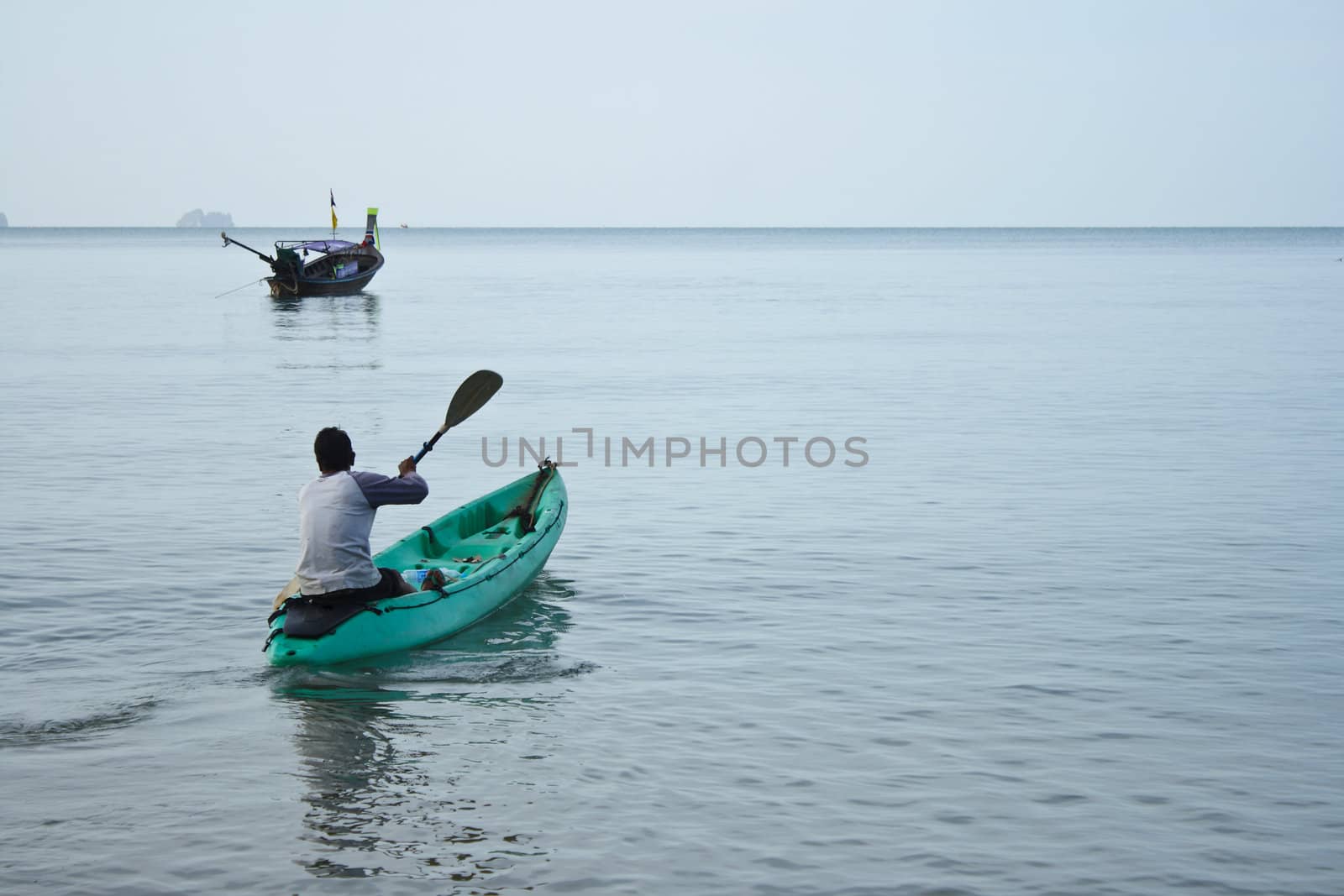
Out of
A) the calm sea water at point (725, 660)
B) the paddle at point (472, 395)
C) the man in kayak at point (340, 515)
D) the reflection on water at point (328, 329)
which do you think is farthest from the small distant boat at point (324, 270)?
the man in kayak at point (340, 515)

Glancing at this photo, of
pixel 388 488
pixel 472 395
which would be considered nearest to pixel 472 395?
pixel 472 395

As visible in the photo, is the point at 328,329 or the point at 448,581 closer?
the point at 448,581

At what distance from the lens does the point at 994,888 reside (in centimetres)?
636

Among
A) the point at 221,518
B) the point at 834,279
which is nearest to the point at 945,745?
the point at 221,518

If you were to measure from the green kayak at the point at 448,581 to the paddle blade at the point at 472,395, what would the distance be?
0.85 meters

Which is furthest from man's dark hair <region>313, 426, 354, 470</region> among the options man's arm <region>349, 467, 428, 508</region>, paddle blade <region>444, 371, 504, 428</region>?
paddle blade <region>444, 371, 504, 428</region>

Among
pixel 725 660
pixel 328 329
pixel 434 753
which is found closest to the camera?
pixel 434 753

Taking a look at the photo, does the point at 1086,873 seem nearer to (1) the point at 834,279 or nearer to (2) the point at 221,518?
(2) the point at 221,518

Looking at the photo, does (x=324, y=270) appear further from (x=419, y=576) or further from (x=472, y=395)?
(x=419, y=576)

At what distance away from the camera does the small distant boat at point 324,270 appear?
57219 millimetres

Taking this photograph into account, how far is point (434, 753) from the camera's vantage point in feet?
26.4

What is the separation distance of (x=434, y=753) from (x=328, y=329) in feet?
120

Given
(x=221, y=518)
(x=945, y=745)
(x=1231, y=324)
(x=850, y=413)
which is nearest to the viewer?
(x=945, y=745)

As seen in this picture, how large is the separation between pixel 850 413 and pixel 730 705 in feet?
47.0
